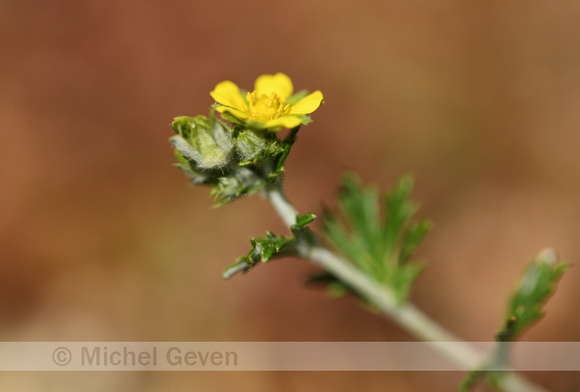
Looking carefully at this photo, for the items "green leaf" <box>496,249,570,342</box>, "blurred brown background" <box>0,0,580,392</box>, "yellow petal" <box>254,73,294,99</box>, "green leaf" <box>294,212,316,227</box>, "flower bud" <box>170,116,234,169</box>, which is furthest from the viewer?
"blurred brown background" <box>0,0,580,392</box>

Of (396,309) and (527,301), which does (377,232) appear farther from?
(527,301)

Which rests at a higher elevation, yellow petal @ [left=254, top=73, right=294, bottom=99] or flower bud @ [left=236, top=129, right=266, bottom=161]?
yellow petal @ [left=254, top=73, right=294, bottom=99]

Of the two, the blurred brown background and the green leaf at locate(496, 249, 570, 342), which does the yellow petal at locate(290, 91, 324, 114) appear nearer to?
the green leaf at locate(496, 249, 570, 342)

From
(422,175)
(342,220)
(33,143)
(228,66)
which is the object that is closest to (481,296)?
(422,175)

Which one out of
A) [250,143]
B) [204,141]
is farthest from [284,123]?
[204,141]

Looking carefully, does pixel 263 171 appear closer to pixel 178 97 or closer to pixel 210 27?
pixel 178 97

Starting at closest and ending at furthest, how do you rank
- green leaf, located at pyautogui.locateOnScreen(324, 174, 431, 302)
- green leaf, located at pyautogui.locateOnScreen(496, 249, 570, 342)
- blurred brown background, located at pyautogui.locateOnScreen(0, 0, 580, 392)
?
green leaf, located at pyautogui.locateOnScreen(496, 249, 570, 342)
green leaf, located at pyautogui.locateOnScreen(324, 174, 431, 302)
blurred brown background, located at pyautogui.locateOnScreen(0, 0, 580, 392)

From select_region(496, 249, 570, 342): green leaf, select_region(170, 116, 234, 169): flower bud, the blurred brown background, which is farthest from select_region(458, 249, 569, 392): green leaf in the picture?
select_region(170, 116, 234, 169): flower bud
